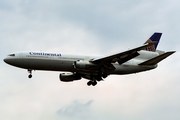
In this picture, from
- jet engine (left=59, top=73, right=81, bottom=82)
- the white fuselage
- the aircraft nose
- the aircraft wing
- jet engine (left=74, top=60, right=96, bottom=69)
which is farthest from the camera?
jet engine (left=59, top=73, right=81, bottom=82)

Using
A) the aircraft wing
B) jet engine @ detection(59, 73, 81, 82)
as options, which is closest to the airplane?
the aircraft wing

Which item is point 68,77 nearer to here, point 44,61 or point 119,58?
Result: point 44,61

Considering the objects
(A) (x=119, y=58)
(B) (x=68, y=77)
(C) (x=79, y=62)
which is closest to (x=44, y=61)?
(C) (x=79, y=62)

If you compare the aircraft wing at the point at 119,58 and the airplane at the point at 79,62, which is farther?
the airplane at the point at 79,62

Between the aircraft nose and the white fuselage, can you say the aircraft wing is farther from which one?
the aircraft nose

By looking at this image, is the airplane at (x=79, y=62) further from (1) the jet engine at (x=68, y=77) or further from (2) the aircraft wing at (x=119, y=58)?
(1) the jet engine at (x=68, y=77)

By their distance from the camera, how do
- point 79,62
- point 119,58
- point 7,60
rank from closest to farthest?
point 79,62, point 119,58, point 7,60

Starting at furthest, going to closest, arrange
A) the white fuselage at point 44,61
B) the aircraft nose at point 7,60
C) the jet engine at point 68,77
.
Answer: the jet engine at point 68,77 < the aircraft nose at point 7,60 < the white fuselage at point 44,61

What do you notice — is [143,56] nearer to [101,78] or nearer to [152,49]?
[152,49]

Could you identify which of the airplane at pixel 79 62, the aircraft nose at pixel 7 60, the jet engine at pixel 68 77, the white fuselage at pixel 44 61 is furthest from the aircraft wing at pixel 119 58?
the aircraft nose at pixel 7 60

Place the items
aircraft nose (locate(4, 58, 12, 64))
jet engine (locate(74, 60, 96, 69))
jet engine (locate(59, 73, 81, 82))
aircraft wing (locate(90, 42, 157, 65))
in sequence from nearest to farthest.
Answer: aircraft wing (locate(90, 42, 157, 65))
jet engine (locate(74, 60, 96, 69))
aircraft nose (locate(4, 58, 12, 64))
jet engine (locate(59, 73, 81, 82))

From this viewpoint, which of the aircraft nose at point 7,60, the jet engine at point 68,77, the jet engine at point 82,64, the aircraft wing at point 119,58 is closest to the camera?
the aircraft wing at point 119,58

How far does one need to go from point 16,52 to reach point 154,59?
77.0 ft

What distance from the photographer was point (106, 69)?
52938 millimetres
